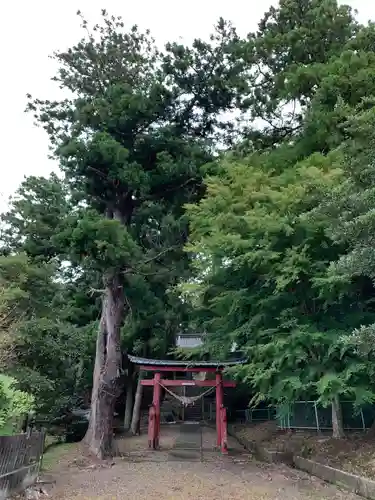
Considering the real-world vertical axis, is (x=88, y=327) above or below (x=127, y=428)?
above

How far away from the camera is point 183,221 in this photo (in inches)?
540

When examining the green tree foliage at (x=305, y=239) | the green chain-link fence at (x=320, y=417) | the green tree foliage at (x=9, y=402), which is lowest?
the green chain-link fence at (x=320, y=417)

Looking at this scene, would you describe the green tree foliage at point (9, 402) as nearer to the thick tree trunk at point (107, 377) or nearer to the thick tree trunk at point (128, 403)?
the thick tree trunk at point (107, 377)

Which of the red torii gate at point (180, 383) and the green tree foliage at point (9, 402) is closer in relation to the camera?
the green tree foliage at point (9, 402)

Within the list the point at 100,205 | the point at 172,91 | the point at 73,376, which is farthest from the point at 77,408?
the point at 172,91

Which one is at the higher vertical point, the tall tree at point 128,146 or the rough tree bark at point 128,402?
the tall tree at point 128,146

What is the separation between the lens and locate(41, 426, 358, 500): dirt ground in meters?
7.36

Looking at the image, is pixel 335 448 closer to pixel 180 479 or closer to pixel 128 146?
pixel 180 479

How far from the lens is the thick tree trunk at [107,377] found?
12.1m

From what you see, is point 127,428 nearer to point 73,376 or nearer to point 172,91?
point 73,376

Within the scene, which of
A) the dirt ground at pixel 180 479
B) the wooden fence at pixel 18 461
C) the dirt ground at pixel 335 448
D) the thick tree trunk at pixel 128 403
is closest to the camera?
the wooden fence at pixel 18 461

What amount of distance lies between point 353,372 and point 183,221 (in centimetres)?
762

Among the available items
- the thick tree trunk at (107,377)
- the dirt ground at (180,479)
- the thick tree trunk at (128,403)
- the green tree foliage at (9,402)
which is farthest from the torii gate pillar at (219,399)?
the green tree foliage at (9,402)

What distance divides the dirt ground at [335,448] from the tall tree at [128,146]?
5.54 meters
